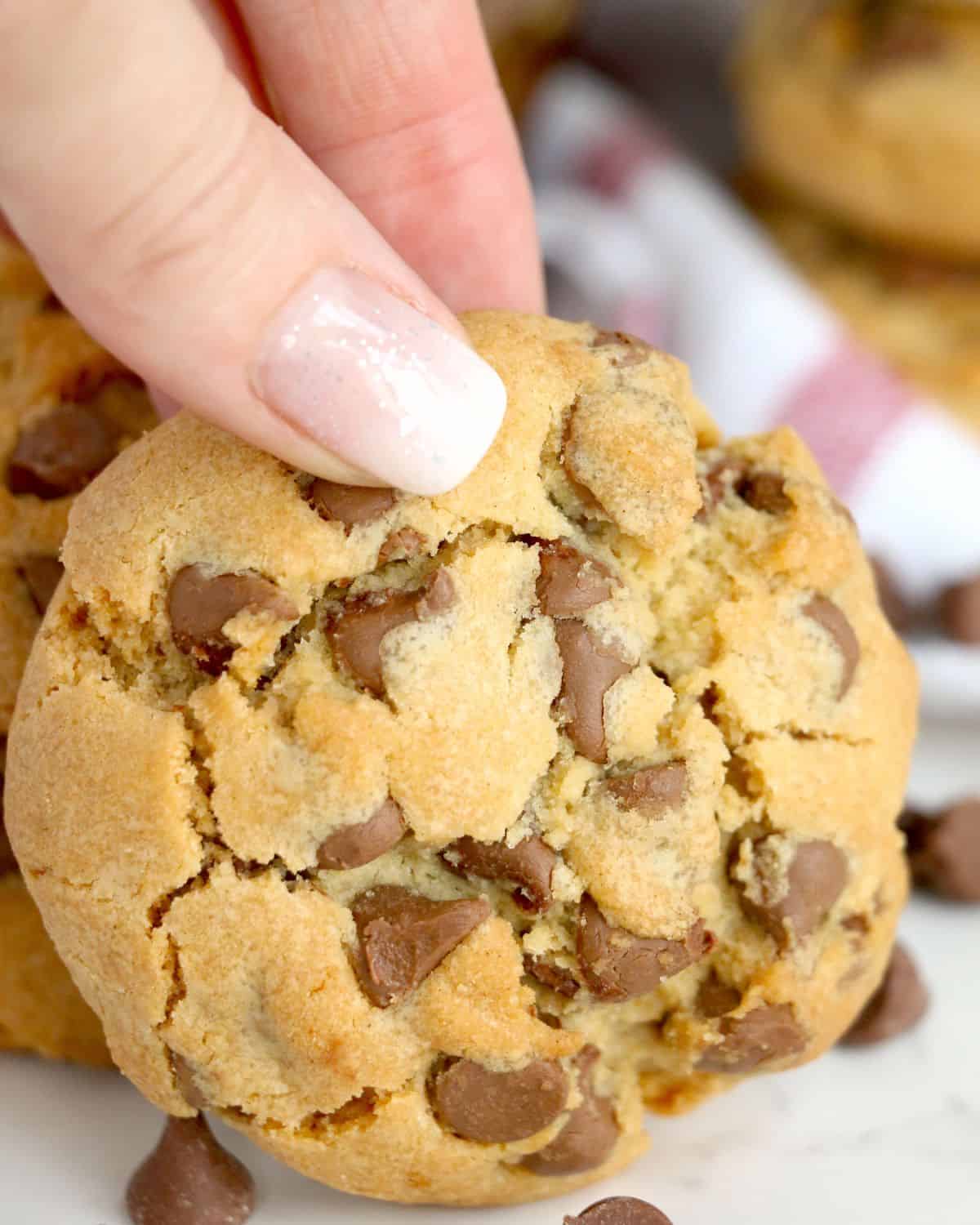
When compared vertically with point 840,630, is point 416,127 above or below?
above

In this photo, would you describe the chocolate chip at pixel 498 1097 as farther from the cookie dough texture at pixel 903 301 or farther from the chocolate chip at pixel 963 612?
the cookie dough texture at pixel 903 301

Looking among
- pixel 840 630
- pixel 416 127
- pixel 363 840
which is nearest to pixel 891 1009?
pixel 840 630

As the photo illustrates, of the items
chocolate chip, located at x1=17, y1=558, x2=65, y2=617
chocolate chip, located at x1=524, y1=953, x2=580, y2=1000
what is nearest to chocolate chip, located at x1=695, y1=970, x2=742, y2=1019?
chocolate chip, located at x1=524, y1=953, x2=580, y2=1000

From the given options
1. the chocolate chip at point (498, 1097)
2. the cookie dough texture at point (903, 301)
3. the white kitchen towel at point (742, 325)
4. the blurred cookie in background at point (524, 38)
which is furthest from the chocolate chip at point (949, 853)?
the blurred cookie in background at point (524, 38)

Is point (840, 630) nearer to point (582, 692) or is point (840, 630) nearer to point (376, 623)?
point (582, 692)

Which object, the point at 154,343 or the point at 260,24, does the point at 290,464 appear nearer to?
the point at 154,343

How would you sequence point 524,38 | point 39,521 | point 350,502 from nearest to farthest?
point 350,502 < point 39,521 < point 524,38
